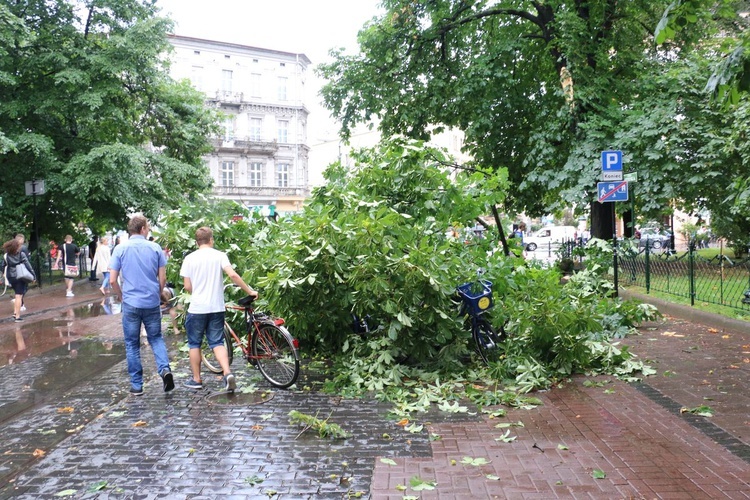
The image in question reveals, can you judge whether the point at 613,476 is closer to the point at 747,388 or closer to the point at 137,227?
the point at 747,388

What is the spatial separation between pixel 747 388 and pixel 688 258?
21.3 ft

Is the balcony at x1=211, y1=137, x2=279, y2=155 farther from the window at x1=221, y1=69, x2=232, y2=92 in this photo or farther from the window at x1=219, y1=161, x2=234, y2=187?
the window at x1=221, y1=69, x2=232, y2=92

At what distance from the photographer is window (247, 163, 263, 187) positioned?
65562mm

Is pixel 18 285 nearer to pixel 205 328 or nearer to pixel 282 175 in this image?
pixel 205 328

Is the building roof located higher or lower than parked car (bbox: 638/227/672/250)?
higher

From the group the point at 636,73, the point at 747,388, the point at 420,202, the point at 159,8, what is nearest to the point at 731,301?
the point at 747,388

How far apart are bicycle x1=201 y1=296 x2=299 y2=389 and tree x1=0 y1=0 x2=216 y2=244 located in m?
16.1

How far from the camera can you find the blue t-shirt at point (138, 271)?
23.0ft

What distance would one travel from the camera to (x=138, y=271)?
7031 millimetres

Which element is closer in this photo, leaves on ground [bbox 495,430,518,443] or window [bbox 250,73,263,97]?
leaves on ground [bbox 495,430,518,443]

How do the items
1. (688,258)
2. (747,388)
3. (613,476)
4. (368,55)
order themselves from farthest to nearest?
1. (368,55)
2. (688,258)
3. (747,388)
4. (613,476)

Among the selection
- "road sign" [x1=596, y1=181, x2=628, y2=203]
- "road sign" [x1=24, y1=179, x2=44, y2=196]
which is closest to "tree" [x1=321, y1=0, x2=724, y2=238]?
"road sign" [x1=596, y1=181, x2=628, y2=203]


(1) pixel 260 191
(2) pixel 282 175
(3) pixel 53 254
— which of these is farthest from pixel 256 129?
(3) pixel 53 254

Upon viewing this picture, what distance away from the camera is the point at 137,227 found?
7.18 m
